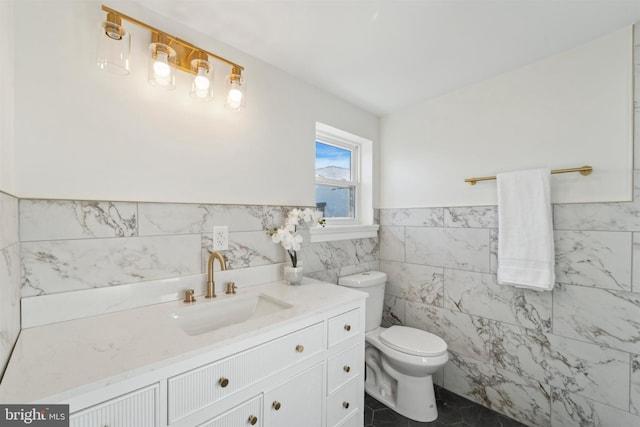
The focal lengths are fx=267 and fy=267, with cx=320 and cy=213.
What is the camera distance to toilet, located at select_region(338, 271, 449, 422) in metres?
1.69

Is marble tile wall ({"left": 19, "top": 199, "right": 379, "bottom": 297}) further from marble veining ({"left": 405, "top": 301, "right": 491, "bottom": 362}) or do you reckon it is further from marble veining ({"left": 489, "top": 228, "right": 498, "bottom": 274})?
→ marble veining ({"left": 489, "top": 228, "right": 498, "bottom": 274})

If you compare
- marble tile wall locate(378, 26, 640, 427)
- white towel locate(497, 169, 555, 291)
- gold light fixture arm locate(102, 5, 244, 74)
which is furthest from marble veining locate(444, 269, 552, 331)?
gold light fixture arm locate(102, 5, 244, 74)

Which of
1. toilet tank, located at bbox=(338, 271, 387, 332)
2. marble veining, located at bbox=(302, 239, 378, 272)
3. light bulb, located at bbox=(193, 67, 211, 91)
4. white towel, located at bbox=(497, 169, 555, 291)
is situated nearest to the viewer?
light bulb, located at bbox=(193, 67, 211, 91)

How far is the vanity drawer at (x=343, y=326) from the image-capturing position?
1.28 meters

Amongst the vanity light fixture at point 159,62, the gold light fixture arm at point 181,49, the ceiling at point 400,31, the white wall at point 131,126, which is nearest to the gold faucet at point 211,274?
the white wall at point 131,126

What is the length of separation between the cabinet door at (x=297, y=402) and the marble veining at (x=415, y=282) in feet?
4.12

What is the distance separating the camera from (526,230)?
1.62 metres

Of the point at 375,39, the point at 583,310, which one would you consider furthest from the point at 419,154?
the point at 583,310

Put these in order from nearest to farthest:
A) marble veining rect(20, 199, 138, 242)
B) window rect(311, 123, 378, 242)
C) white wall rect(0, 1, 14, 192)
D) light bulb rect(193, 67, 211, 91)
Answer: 1. white wall rect(0, 1, 14, 192)
2. marble veining rect(20, 199, 138, 242)
3. light bulb rect(193, 67, 211, 91)
4. window rect(311, 123, 378, 242)

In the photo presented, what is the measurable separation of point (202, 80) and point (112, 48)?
1.15 feet

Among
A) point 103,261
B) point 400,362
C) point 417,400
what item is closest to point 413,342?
point 400,362

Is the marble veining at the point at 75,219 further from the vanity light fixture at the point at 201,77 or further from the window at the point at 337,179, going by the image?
the window at the point at 337,179

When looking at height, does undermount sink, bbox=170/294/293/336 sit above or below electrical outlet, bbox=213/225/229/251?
below

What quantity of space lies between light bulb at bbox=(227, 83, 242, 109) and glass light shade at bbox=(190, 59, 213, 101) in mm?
110
